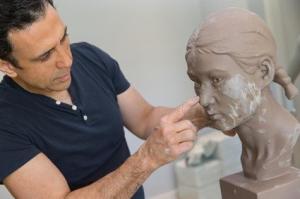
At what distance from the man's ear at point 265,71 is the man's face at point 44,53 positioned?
55 centimetres

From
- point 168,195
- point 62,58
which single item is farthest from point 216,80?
point 168,195

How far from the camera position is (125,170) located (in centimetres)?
122

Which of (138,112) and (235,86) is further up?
(235,86)

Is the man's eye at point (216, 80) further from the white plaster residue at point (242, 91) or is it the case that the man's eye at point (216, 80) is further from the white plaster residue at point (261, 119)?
the white plaster residue at point (261, 119)

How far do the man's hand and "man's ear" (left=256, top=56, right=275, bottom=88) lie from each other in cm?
20

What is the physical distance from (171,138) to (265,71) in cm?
31

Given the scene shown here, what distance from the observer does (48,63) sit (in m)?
1.29

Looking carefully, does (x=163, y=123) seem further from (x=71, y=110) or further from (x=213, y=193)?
(x=213, y=193)

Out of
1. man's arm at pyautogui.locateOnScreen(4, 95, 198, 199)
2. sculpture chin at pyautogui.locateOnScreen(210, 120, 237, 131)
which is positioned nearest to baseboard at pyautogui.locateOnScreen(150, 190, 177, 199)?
man's arm at pyautogui.locateOnScreen(4, 95, 198, 199)

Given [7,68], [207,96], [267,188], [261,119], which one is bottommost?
[267,188]

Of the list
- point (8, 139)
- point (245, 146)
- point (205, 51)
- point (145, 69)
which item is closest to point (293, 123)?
point (245, 146)

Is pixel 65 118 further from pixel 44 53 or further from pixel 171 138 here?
pixel 171 138

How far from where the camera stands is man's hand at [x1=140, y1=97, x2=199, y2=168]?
1.14m

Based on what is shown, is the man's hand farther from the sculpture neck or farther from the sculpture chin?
the sculpture neck
